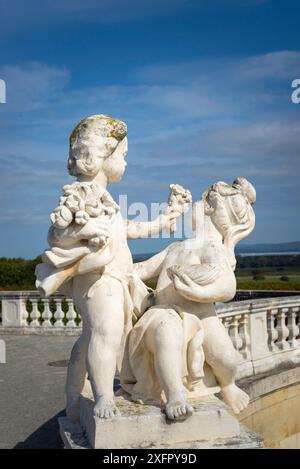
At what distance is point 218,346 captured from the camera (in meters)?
3.84

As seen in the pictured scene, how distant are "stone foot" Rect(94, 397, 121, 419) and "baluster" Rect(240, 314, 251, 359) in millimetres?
3543

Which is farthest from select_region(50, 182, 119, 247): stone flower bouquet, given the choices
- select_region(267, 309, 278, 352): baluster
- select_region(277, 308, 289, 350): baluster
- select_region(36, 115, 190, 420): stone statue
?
select_region(277, 308, 289, 350): baluster

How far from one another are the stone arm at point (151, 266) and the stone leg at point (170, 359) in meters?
0.56

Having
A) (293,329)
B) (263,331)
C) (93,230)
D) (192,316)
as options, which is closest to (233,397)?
(192,316)

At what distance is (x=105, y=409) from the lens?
330 centimetres

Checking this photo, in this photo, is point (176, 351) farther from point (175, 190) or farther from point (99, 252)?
point (175, 190)

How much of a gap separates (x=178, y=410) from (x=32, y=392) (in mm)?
4308

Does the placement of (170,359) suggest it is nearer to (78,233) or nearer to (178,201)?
(78,233)

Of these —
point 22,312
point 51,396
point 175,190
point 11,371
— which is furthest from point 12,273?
point 175,190

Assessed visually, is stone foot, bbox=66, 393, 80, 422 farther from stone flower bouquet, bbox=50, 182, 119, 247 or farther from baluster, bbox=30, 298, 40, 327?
baluster, bbox=30, 298, 40, 327

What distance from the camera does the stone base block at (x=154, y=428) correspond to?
322 centimetres

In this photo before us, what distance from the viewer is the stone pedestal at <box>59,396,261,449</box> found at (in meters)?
3.22

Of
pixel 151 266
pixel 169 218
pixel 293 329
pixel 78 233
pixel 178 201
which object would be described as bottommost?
pixel 293 329

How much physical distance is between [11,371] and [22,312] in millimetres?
4147
